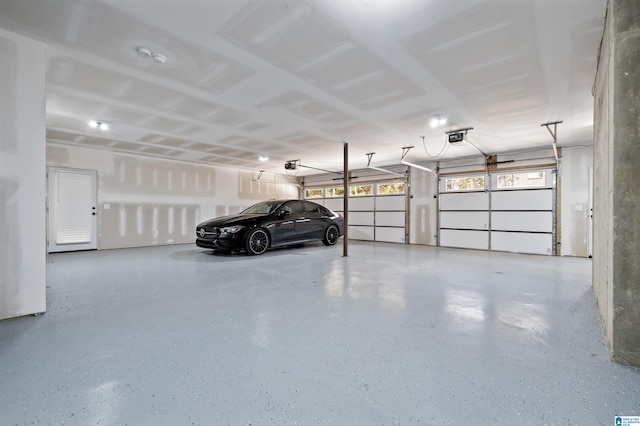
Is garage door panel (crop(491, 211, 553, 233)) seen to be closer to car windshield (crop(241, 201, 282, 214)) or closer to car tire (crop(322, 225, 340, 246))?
car tire (crop(322, 225, 340, 246))

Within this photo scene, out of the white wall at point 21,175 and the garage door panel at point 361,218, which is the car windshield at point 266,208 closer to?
the garage door panel at point 361,218

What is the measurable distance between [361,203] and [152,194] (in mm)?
6410

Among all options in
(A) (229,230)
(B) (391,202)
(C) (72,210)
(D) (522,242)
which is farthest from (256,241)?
(D) (522,242)

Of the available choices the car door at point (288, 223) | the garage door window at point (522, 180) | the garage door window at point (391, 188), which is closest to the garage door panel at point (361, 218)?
the garage door window at point (391, 188)

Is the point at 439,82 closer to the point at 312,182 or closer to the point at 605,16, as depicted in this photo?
the point at 605,16

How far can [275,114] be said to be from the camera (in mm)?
4480

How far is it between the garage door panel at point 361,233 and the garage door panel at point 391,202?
32.3 inches

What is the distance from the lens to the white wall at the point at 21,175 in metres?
2.40

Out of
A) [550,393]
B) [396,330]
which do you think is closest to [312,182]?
[396,330]

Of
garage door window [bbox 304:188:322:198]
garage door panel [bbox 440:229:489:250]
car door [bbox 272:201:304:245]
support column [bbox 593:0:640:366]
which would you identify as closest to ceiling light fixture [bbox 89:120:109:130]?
car door [bbox 272:201:304:245]

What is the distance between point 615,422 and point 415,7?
2.65 meters

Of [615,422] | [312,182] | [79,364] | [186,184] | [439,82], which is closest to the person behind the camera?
[615,422]

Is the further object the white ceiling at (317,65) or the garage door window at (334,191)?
the garage door window at (334,191)

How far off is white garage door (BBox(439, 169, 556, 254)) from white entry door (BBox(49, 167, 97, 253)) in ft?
29.7
